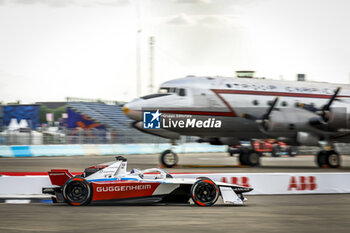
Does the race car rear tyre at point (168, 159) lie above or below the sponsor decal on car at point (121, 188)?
above

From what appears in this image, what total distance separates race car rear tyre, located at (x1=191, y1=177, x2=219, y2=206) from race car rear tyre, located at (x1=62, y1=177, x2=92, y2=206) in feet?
7.07

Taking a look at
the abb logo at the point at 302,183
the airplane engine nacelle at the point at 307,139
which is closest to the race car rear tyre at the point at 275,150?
the airplane engine nacelle at the point at 307,139

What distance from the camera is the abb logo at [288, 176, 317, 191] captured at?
14.2 meters

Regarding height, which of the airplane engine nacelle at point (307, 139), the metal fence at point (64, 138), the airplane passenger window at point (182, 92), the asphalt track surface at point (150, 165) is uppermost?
the airplane passenger window at point (182, 92)

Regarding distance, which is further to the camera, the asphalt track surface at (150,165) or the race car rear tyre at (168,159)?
the race car rear tyre at (168,159)

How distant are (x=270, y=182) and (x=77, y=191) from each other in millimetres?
5448

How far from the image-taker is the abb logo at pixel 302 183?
1424 centimetres

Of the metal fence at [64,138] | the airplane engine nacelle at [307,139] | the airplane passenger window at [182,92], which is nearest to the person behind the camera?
the airplane passenger window at [182,92]

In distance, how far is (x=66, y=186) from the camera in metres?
10.9

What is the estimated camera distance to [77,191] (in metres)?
11.1

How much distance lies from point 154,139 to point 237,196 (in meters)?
32.2

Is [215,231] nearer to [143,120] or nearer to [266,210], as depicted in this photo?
[266,210]

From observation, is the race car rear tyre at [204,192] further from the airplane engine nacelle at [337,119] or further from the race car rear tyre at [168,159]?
the airplane engine nacelle at [337,119]

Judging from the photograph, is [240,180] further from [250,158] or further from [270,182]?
[250,158]
